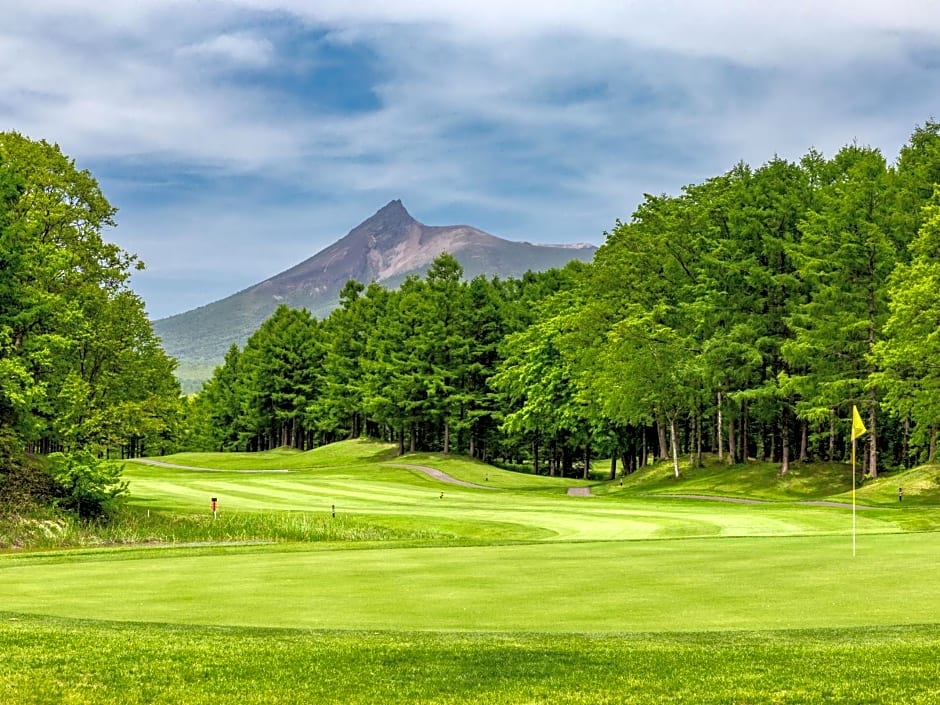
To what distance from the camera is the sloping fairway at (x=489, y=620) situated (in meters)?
9.44

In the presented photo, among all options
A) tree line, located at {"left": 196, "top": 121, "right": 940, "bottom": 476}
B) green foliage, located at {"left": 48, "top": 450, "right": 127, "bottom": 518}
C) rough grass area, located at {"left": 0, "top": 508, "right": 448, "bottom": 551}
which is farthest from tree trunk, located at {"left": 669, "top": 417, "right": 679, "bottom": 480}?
green foliage, located at {"left": 48, "top": 450, "right": 127, "bottom": 518}

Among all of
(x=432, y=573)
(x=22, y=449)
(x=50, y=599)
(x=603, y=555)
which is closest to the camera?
(x=50, y=599)

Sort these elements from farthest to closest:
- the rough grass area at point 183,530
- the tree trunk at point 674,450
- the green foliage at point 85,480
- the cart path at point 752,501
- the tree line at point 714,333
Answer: the tree trunk at point 674,450
the tree line at point 714,333
the cart path at point 752,501
the green foliage at point 85,480
the rough grass area at point 183,530

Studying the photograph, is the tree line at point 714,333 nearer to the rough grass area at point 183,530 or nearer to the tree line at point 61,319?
the rough grass area at point 183,530

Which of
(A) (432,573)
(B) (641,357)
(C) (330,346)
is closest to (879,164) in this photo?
(B) (641,357)

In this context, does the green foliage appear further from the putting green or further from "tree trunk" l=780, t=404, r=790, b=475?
"tree trunk" l=780, t=404, r=790, b=475

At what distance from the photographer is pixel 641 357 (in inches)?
2105

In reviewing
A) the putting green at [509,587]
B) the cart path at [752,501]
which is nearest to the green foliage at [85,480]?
the putting green at [509,587]

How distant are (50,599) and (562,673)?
10.0 meters

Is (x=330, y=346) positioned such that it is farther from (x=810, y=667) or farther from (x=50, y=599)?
(x=810, y=667)

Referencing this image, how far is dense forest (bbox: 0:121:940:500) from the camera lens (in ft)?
124

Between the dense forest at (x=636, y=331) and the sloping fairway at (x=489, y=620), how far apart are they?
508 inches

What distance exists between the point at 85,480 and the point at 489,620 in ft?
81.9

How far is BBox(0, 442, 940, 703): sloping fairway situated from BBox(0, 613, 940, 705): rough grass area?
35 millimetres
